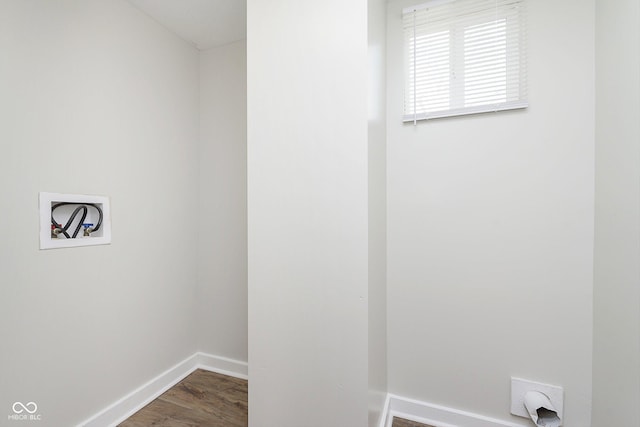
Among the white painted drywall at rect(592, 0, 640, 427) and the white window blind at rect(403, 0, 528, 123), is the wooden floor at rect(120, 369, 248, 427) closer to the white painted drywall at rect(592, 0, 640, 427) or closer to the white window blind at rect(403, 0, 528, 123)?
the white painted drywall at rect(592, 0, 640, 427)

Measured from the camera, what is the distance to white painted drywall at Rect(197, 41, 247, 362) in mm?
2096

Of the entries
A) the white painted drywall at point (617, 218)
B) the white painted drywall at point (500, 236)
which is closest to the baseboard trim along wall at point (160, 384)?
the white painted drywall at point (500, 236)

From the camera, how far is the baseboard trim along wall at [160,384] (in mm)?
1595

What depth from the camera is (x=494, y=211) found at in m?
1.50

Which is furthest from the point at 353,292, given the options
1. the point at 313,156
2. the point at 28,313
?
the point at 28,313

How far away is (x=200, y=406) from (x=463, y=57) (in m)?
2.44

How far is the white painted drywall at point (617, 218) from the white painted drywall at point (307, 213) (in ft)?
3.13

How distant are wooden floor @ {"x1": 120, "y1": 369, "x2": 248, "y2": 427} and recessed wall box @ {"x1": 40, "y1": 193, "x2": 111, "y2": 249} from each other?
1.02 meters

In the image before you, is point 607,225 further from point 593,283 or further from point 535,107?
point 535,107

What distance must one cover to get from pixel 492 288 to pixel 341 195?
37.3 inches

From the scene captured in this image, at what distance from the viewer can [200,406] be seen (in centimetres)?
175

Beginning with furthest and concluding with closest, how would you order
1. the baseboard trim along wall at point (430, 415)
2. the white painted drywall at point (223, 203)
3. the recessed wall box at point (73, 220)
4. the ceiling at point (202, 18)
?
the white painted drywall at point (223, 203) → the ceiling at point (202, 18) → the baseboard trim along wall at point (430, 415) → the recessed wall box at point (73, 220)

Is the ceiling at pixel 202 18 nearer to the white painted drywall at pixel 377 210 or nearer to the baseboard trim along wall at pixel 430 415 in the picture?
the white painted drywall at pixel 377 210

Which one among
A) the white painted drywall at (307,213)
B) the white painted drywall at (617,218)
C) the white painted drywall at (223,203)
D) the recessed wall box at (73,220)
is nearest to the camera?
the white painted drywall at (617,218)
